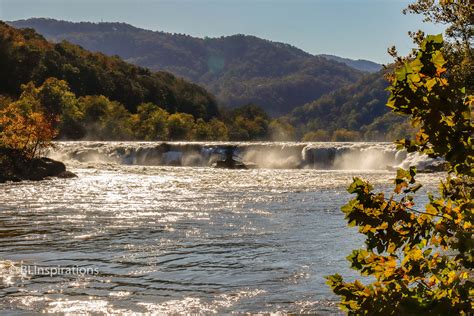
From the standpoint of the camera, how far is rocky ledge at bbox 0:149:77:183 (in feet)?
126

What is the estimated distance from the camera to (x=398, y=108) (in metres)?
4.34

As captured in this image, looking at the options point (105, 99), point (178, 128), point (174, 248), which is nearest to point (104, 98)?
point (105, 99)

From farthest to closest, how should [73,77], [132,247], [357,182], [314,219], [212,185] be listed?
[73,77] → [212,185] → [314,219] → [132,247] → [357,182]

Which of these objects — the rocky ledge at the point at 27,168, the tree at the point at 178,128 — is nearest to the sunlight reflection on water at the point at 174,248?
the rocky ledge at the point at 27,168

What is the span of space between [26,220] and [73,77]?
106740 millimetres

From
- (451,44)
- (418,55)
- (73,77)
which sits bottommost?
(418,55)

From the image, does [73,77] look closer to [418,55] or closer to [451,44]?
[451,44]

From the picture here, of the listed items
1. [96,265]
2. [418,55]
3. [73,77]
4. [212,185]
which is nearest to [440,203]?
[418,55]

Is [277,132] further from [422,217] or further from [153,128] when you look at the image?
[422,217]

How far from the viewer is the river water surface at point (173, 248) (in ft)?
35.5

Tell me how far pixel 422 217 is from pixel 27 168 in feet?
122

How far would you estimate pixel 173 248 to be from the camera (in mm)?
15867

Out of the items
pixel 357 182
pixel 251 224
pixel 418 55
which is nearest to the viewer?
pixel 418 55

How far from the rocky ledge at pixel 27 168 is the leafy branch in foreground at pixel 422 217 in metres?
35.4
